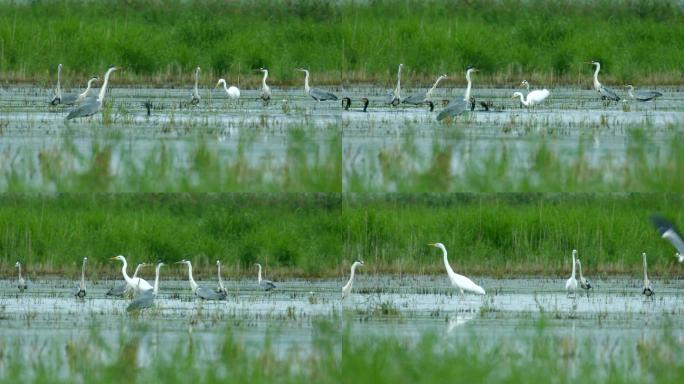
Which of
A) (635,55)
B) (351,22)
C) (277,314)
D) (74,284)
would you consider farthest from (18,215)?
(635,55)

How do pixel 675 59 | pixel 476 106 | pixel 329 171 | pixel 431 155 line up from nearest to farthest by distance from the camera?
pixel 329 171 → pixel 431 155 → pixel 476 106 → pixel 675 59

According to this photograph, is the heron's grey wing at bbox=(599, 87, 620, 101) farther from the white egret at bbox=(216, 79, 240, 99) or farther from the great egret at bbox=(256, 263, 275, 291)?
the great egret at bbox=(256, 263, 275, 291)

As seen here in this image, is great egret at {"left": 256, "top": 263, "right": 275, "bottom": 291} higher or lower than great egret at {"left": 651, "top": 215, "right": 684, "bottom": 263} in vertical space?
lower

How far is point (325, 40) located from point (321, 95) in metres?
0.57

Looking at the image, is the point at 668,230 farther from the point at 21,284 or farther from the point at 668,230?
the point at 21,284

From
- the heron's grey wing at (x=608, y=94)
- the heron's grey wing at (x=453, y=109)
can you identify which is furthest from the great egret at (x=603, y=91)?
the heron's grey wing at (x=453, y=109)

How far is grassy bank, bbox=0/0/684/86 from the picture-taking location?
17078mm

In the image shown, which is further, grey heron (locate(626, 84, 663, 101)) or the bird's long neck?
grey heron (locate(626, 84, 663, 101))

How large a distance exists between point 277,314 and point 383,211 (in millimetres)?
2464

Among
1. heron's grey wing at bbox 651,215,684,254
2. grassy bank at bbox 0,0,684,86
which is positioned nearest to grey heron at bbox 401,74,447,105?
grassy bank at bbox 0,0,684,86

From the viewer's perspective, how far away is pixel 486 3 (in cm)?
1847

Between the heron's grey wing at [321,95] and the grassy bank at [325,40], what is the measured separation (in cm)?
20

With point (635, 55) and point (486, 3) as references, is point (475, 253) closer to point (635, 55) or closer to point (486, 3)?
point (486, 3)

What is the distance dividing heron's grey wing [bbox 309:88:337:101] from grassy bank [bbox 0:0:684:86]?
0.67 ft
